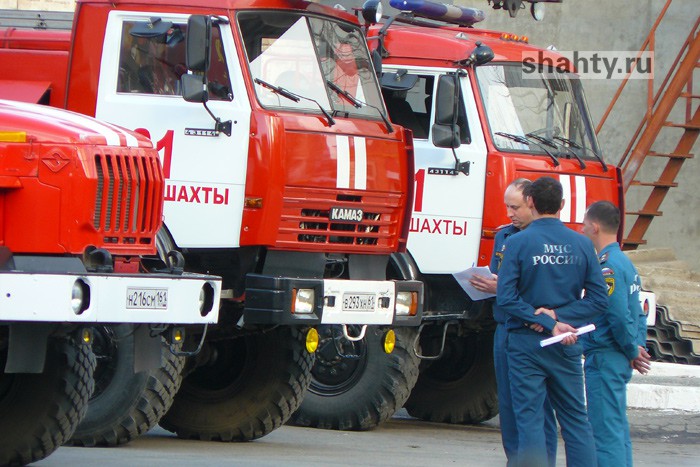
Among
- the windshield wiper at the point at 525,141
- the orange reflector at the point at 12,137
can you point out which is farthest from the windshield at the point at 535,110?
the orange reflector at the point at 12,137

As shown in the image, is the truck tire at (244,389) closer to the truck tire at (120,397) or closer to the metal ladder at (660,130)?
the truck tire at (120,397)

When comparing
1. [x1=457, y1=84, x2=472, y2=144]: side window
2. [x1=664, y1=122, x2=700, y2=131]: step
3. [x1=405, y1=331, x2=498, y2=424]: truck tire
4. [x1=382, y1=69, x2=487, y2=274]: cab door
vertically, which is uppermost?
[x1=664, y1=122, x2=700, y2=131]: step

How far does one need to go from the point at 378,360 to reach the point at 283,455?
190cm

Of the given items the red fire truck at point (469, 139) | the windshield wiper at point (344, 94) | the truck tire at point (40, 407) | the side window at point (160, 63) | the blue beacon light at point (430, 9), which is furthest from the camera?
the blue beacon light at point (430, 9)

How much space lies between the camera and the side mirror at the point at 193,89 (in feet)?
32.3

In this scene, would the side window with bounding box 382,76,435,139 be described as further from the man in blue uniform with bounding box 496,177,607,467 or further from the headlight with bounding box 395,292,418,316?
the man in blue uniform with bounding box 496,177,607,467

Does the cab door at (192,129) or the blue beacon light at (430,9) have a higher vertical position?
the blue beacon light at (430,9)

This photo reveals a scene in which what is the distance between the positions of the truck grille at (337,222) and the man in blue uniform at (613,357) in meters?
2.07

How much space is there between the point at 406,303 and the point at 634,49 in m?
9.75

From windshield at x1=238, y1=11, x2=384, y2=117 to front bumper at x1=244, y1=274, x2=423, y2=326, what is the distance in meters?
1.16

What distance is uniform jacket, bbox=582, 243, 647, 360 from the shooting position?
8586mm

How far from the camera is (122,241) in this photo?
8109 mm

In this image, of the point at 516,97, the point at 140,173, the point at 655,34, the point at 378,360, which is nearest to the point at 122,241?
the point at 140,173

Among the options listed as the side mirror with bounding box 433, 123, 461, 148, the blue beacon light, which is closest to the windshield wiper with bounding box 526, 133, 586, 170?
the side mirror with bounding box 433, 123, 461, 148
